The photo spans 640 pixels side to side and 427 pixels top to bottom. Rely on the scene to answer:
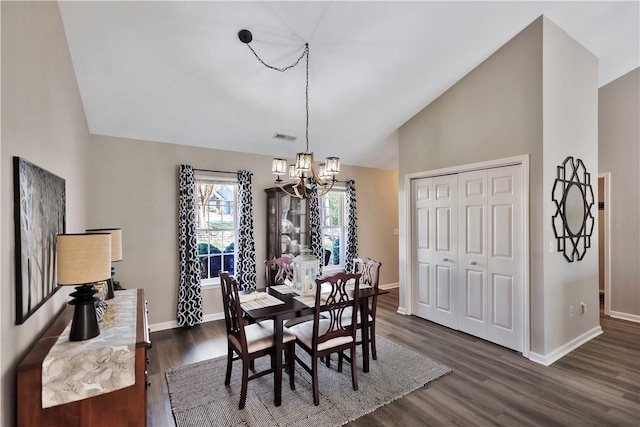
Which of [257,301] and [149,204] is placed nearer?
[257,301]

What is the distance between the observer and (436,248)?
167 inches

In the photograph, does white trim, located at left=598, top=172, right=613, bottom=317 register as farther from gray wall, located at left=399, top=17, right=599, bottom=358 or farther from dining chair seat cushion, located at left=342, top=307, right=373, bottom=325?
dining chair seat cushion, located at left=342, top=307, right=373, bottom=325

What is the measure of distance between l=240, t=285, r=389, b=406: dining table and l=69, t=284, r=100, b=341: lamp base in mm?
1023

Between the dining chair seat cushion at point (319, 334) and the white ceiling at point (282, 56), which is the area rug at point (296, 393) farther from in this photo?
the white ceiling at point (282, 56)

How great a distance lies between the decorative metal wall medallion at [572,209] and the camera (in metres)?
3.31

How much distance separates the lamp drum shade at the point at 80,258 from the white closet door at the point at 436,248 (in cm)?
379

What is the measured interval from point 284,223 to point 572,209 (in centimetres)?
369

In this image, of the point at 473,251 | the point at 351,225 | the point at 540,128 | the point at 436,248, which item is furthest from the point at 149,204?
the point at 540,128

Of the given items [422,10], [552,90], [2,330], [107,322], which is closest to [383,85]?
[422,10]

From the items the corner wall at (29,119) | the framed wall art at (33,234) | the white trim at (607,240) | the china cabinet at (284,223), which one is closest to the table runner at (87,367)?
the corner wall at (29,119)

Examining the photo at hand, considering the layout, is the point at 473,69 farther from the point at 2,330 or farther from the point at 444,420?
the point at 2,330

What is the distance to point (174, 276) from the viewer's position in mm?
4168

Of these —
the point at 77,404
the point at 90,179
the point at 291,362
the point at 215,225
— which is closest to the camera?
the point at 77,404

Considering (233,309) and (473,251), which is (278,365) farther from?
(473,251)
